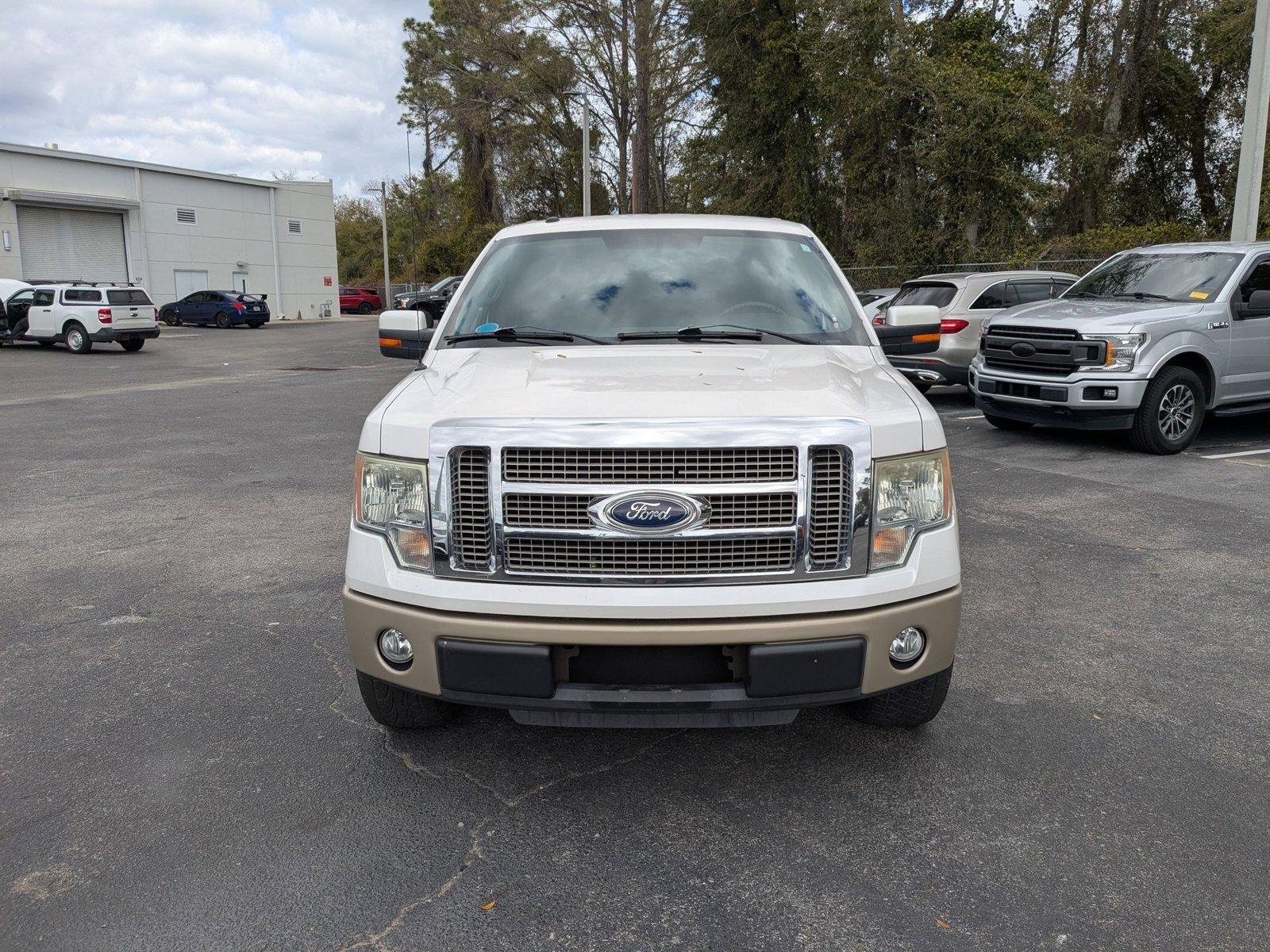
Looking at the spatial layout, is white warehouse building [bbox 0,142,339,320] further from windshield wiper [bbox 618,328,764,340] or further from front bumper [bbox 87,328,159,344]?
windshield wiper [bbox 618,328,764,340]

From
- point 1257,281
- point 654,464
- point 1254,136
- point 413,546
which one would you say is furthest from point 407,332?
point 1254,136

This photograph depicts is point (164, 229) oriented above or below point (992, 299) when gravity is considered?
above

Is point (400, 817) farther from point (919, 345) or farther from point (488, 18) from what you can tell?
point (488, 18)

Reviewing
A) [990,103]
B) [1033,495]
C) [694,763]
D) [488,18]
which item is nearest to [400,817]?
[694,763]

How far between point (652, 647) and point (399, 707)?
1099 mm

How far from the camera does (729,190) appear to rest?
30859 millimetres

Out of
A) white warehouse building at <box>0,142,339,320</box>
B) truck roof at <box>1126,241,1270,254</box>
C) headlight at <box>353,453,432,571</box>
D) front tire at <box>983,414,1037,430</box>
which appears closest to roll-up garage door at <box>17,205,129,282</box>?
white warehouse building at <box>0,142,339,320</box>

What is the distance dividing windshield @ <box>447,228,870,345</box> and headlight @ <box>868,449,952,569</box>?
1089 millimetres

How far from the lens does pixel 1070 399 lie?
361 inches

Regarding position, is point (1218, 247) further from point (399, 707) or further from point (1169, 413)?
point (399, 707)

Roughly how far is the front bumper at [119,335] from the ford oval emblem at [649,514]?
2582cm

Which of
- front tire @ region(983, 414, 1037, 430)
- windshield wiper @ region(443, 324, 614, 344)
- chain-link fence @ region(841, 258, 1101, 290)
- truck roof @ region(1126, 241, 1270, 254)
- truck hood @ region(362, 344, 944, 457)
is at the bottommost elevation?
front tire @ region(983, 414, 1037, 430)

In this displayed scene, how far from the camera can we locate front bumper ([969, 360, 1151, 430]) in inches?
352

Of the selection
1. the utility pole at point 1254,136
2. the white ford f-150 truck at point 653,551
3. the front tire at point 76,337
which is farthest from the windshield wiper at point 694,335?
the front tire at point 76,337
